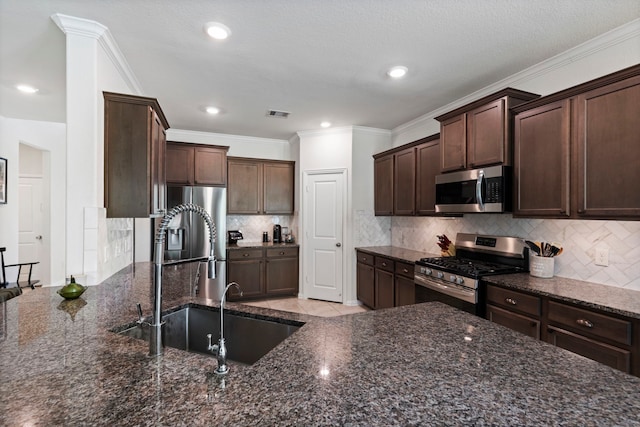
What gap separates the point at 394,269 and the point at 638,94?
2.54 meters

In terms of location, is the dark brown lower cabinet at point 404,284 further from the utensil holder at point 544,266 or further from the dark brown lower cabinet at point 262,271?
the dark brown lower cabinet at point 262,271

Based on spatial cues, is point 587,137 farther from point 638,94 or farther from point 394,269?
point 394,269

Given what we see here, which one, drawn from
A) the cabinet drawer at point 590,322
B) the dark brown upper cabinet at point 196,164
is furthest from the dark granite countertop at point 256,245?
the cabinet drawer at point 590,322

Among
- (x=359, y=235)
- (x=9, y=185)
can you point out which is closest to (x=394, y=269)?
(x=359, y=235)

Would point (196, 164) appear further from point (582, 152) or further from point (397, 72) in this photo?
point (582, 152)

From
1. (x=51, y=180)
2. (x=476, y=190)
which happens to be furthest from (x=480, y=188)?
(x=51, y=180)

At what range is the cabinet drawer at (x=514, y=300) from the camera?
2098 millimetres

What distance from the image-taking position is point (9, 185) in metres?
4.23

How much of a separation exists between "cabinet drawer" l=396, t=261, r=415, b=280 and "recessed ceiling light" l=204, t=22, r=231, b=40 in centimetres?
282

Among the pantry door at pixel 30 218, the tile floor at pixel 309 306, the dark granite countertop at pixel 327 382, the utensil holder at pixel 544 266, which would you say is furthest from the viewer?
the pantry door at pixel 30 218

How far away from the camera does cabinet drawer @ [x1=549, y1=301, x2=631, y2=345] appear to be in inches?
65.7

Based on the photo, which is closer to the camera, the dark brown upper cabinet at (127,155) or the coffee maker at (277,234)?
the dark brown upper cabinet at (127,155)

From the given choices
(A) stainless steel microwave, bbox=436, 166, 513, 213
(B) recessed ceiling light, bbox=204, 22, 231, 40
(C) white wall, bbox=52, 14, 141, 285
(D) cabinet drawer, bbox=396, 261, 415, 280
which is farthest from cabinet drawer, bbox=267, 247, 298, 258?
(B) recessed ceiling light, bbox=204, 22, 231, 40

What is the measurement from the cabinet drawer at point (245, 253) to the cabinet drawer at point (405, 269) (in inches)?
85.6
